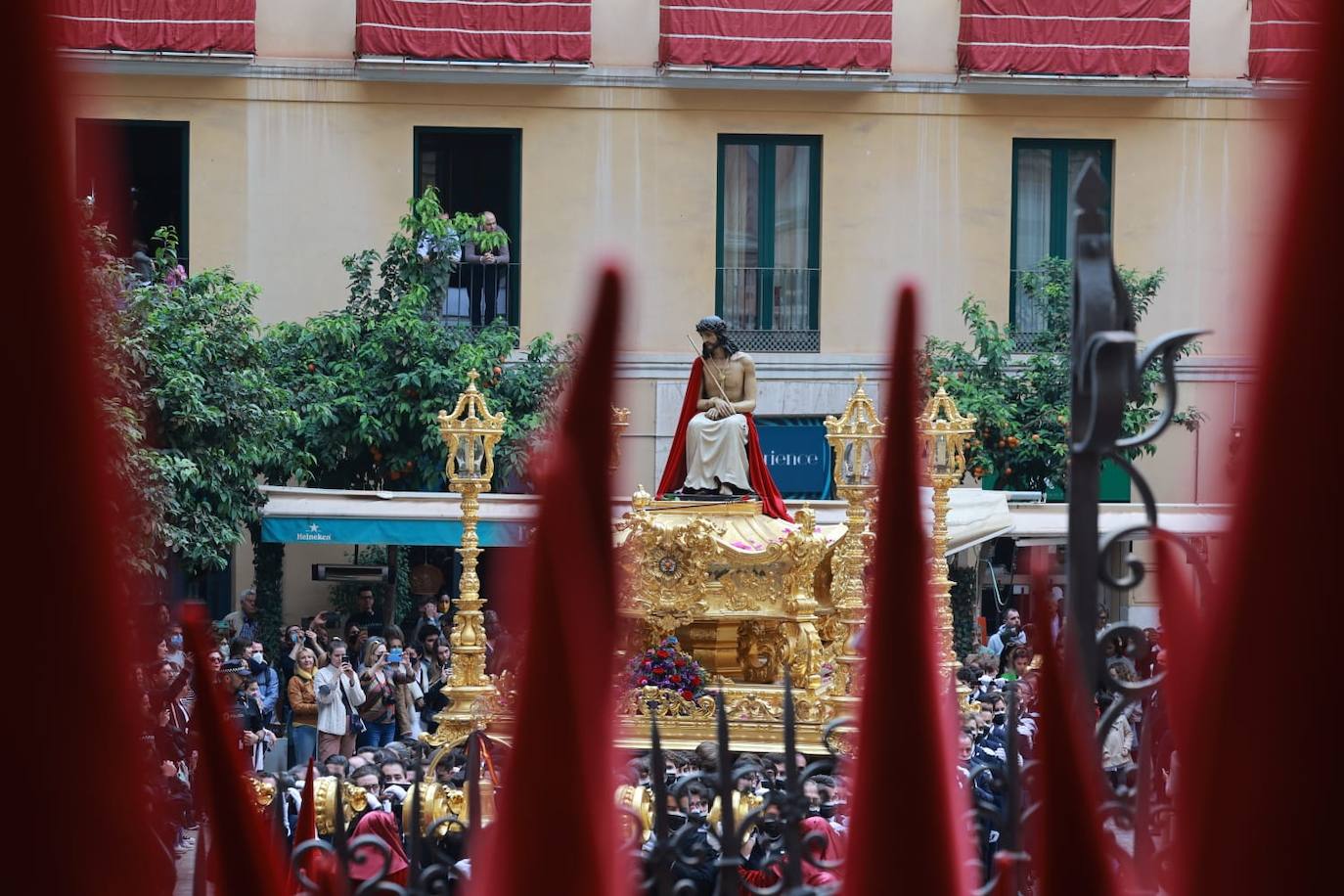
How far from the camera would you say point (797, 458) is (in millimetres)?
21000

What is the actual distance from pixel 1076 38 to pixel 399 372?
8.90 m

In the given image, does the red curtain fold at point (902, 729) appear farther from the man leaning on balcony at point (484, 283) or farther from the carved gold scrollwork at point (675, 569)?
the man leaning on balcony at point (484, 283)

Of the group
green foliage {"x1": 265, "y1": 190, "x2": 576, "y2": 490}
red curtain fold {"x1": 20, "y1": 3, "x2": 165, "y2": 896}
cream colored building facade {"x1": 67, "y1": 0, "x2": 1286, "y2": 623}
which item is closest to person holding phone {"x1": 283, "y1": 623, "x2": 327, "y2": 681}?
green foliage {"x1": 265, "y1": 190, "x2": 576, "y2": 490}

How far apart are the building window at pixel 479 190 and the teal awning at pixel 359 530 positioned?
11.4 ft

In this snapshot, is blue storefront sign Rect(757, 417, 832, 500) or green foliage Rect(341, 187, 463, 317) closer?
green foliage Rect(341, 187, 463, 317)

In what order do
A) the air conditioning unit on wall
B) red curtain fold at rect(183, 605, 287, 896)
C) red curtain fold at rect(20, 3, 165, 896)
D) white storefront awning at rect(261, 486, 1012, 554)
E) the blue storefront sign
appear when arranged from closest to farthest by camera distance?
red curtain fold at rect(20, 3, 165, 896) < red curtain fold at rect(183, 605, 287, 896) < white storefront awning at rect(261, 486, 1012, 554) < the air conditioning unit on wall < the blue storefront sign

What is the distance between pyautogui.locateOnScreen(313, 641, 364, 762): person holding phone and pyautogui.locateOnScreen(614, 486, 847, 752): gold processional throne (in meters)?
1.77

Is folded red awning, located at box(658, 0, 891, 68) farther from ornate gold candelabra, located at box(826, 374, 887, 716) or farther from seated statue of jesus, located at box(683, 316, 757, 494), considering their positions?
ornate gold candelabra, located at box(826, 374, 887, 716)

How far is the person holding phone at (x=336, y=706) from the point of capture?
1076 cm

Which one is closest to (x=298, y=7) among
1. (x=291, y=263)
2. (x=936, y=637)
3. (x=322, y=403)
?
(x=291, y=263)

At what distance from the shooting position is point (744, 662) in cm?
1209

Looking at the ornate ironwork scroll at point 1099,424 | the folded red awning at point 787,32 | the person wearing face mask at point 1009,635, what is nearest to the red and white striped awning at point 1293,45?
the ornate ironwork scroll at point 1099,424

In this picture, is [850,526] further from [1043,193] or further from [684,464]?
[1043,193]

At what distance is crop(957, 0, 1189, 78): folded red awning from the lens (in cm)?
2072
